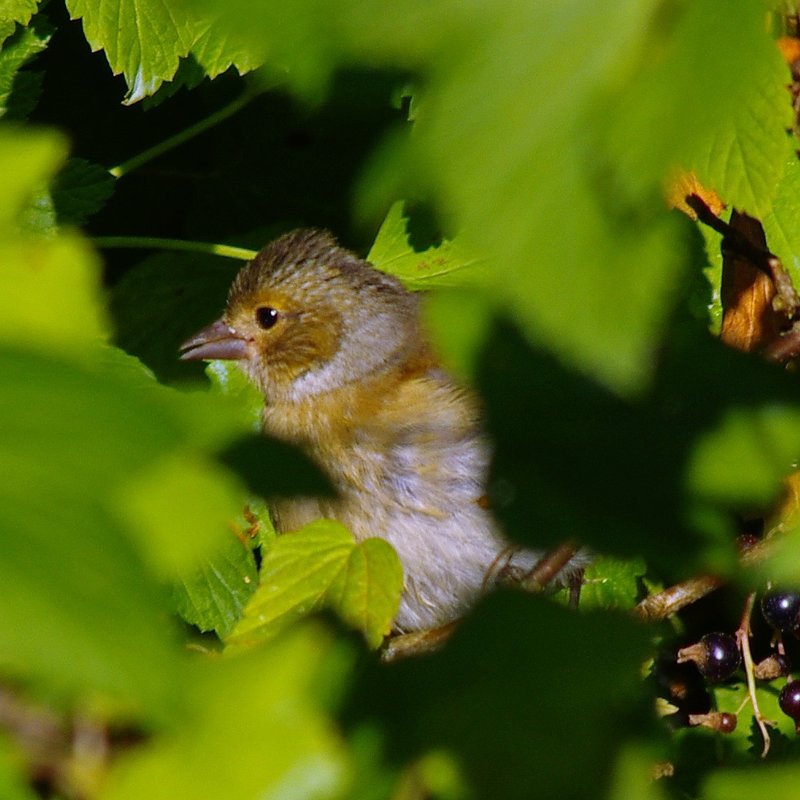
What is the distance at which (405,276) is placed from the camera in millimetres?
3664

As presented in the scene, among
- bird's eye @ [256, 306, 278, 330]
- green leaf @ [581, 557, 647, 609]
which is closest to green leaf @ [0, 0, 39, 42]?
bird's eye @ [256, 306, 278, 330]

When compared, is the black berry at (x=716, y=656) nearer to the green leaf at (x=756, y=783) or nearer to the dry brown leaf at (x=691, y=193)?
the dry brown leaf at (x=691, y=193)

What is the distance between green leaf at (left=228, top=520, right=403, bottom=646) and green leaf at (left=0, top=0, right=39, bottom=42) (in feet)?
5.87

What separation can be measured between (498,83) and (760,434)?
0.52 metres

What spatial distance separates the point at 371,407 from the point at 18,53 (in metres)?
1.34

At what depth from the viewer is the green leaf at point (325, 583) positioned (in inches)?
77.4

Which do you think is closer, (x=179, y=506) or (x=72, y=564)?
(x=72, y=564)

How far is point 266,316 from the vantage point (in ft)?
13.8

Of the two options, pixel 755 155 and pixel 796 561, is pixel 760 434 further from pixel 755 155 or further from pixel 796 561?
pixel 755 155

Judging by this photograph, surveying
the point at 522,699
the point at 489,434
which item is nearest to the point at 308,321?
the point at 489,434

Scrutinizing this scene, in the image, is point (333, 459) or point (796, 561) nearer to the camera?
point (796, 561)

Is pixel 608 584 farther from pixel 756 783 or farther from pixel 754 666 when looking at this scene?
pixel 756 783

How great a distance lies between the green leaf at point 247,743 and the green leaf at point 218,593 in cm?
209

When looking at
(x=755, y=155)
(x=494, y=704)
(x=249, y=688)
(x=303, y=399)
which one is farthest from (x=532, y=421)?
(x=303, y=399)
